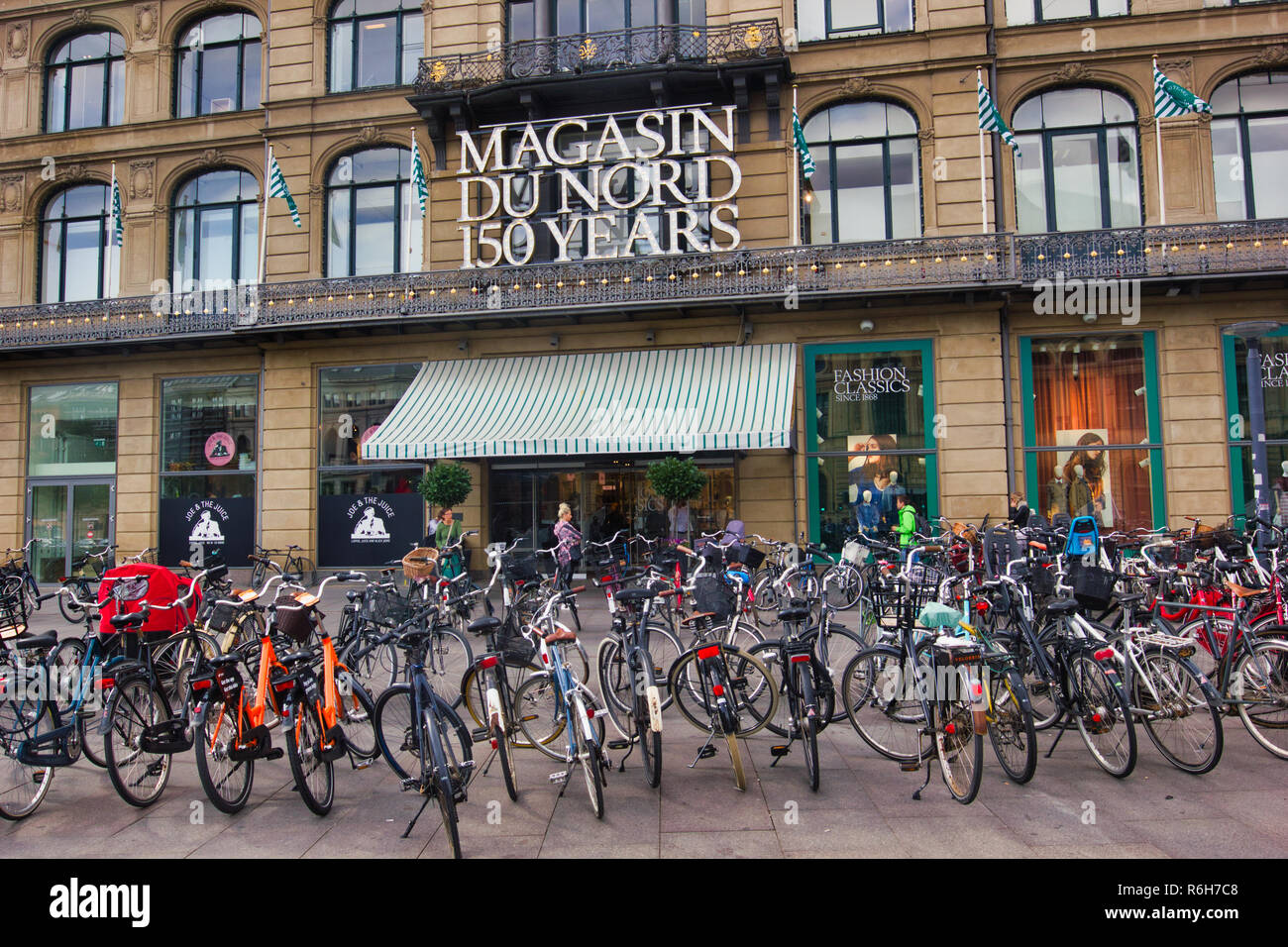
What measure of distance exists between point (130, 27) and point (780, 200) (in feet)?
56.4

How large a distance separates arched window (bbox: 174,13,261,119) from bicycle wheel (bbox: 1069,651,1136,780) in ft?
72.9

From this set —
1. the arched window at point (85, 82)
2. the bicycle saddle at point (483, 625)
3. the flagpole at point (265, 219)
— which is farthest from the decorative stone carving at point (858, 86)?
the arched window at point (85, 82)

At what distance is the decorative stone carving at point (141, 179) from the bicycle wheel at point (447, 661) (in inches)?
699

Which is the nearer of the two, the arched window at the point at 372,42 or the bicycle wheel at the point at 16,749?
the bicycle wheel at the point at 16,749

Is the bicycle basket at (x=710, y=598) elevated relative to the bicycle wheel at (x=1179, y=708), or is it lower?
elevated

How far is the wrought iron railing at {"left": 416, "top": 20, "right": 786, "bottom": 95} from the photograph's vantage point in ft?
58.0

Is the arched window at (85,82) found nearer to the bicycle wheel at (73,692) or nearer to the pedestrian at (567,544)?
the pedestrian at (567,544)

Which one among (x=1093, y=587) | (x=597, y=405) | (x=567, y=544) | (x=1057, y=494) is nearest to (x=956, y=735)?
(x=1093, y=587)

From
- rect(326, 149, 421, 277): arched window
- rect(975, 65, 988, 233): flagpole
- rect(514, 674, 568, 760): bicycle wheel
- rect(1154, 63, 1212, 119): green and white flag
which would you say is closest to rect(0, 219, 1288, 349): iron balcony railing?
rect(975, 65, 988, 233): flagpole

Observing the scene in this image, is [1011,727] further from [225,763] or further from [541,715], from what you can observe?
[225,763]

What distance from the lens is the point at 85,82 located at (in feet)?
70.3

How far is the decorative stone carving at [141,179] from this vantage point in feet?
67.8

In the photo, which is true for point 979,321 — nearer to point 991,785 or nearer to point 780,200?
point 780,200

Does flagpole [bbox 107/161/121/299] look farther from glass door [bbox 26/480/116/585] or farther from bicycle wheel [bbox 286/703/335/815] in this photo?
bicycle wheel [bbox 286/703/335/815]
